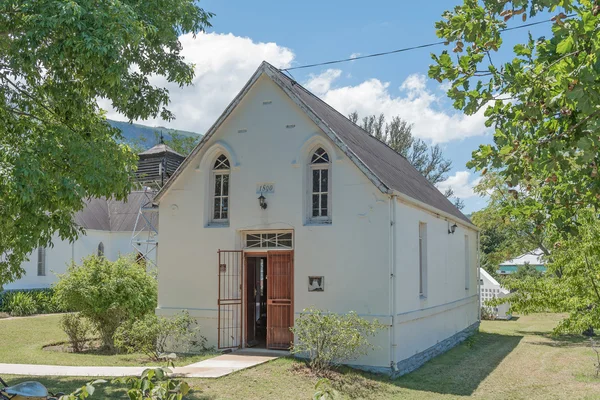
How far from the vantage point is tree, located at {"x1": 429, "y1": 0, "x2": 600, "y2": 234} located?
4.27 meters

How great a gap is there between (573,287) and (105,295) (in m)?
11.5

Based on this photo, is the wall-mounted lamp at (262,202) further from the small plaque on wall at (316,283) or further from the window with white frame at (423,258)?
the window with white frame at (423,258)

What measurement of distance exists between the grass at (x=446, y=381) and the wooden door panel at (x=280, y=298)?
124 cm

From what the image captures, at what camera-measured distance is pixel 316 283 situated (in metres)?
13.8

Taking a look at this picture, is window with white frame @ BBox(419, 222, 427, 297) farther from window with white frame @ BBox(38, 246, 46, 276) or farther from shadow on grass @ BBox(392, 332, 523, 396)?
window with white frame @ BBox(38, 246, 46, 276)

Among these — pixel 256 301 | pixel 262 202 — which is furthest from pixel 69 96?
pixel 256 301

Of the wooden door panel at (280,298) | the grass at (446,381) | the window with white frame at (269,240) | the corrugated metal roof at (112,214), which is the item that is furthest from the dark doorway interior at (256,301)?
the corrugated metal roof at (112,214)

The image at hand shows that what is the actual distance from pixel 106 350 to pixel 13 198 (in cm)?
847

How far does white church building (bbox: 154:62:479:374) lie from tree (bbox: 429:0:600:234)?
25.2 feet

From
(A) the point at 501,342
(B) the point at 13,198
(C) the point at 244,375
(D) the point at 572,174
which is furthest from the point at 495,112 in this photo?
(A) the point at 501,342

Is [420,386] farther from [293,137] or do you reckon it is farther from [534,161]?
[534,161]

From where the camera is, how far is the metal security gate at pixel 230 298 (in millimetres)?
14539

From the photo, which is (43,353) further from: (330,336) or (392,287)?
(392,287)

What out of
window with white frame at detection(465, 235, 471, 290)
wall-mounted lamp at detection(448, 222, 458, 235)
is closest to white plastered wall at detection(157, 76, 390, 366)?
wall-mounted lamp at detection(448, 222, 458, 235)
